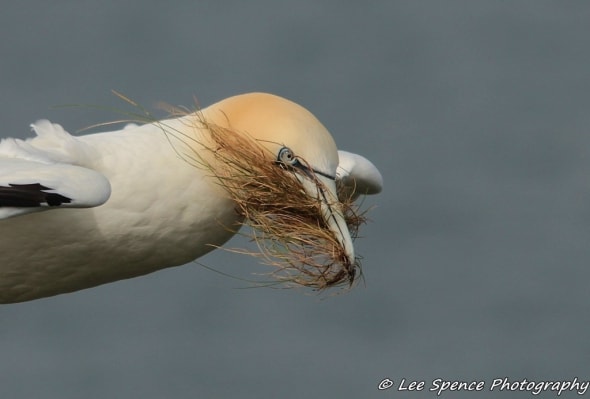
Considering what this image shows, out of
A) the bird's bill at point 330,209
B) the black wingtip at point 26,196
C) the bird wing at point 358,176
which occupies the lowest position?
the black wingtip at point 26,196

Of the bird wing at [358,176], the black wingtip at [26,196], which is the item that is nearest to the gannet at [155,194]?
the black wingtip at [26,196]

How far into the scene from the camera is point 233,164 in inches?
850

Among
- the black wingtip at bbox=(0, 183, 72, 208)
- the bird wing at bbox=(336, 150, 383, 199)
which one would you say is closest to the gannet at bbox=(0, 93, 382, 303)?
the black wingtip at bbox=(0, 183, 72, 208)

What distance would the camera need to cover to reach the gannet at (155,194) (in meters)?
21.3

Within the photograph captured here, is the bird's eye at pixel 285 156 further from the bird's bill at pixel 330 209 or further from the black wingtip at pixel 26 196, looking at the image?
the black wingtip at pixel 26 196

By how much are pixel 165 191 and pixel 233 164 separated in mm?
611

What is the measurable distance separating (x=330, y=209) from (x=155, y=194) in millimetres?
1453

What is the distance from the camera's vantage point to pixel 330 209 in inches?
851

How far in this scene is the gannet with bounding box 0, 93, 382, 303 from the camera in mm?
21344

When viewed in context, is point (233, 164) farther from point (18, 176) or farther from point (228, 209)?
point (18, 176)

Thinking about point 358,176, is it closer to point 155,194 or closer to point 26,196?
point 155,194

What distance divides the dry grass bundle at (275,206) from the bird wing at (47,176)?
112 cm

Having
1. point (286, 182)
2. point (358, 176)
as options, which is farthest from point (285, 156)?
point (358, 176)

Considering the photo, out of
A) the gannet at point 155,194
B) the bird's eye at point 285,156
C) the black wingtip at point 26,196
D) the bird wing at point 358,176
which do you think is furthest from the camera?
the bird wing at point 358,176
